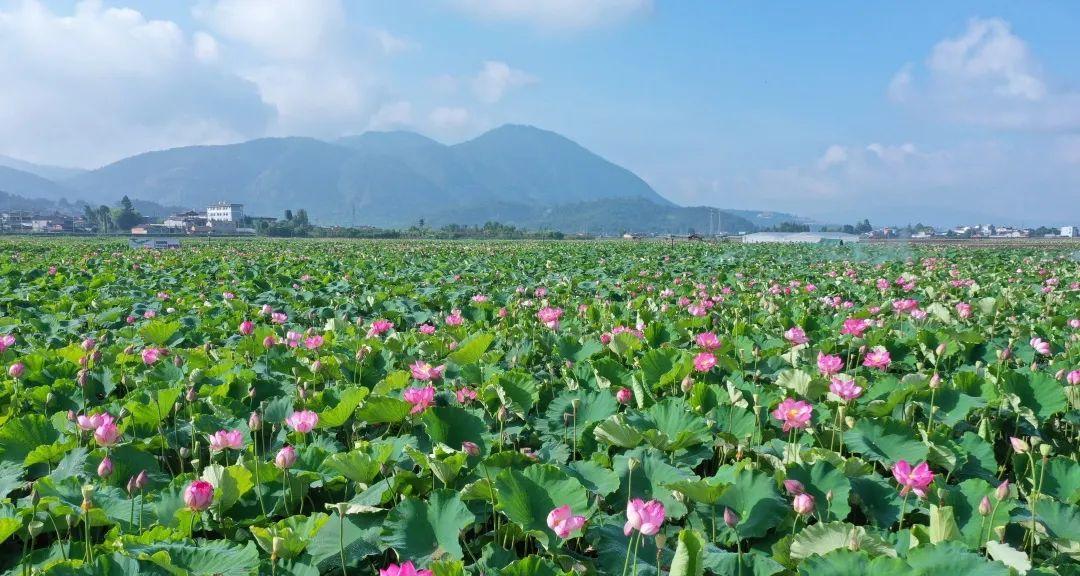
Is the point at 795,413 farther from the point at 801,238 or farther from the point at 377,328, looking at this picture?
the point at 801,238

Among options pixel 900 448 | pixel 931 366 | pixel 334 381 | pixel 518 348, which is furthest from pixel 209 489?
pixel 931 366

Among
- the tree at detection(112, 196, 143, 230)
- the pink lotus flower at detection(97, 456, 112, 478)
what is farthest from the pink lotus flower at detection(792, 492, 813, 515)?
the tree at detection(112, 196, 143, 230)

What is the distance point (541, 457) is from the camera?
6.81 ft

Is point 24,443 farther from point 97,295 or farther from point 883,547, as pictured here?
point 97,295

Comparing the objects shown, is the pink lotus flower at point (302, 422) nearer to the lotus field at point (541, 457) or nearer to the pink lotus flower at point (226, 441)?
the lotus field at point (541, 457)

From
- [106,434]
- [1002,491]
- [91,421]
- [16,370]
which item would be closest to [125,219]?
[16,370]

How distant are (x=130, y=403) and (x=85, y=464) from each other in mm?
416

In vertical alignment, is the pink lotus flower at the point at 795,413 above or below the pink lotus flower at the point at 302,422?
above

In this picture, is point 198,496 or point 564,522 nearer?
point 564,522

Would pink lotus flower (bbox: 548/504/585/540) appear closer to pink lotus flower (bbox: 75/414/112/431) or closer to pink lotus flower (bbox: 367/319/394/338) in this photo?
pink lotus flower (bbox: 75/414/112/431)

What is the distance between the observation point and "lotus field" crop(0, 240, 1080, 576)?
1427 millimetres

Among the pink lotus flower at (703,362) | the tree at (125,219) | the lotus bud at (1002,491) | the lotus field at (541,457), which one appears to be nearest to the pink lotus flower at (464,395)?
the lotus field at (541,457)

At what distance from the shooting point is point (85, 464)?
1.89 meters

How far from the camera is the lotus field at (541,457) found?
1427 millimetres
